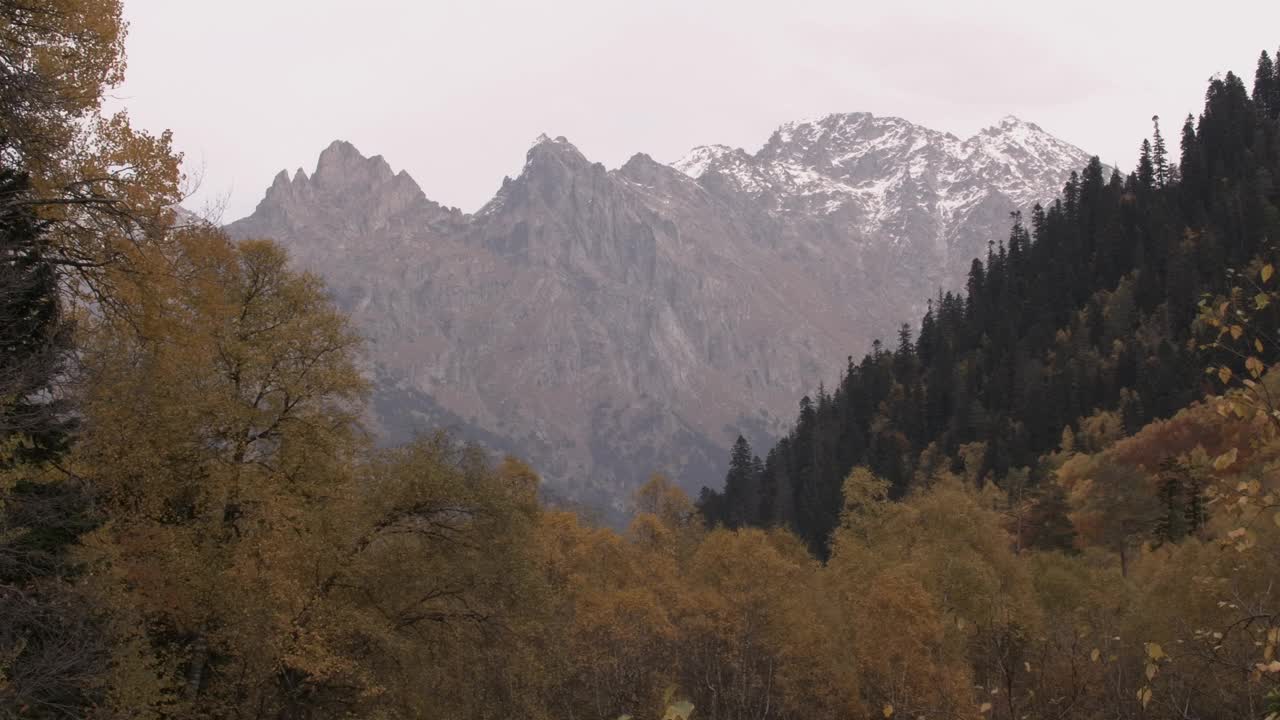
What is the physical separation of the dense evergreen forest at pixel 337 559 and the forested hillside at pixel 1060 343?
6032 centimetres

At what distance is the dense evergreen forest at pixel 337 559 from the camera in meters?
13.7

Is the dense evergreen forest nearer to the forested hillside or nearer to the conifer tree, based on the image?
the forested hillside

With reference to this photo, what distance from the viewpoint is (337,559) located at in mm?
25234

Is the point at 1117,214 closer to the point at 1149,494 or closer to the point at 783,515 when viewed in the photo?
the point at 783,515

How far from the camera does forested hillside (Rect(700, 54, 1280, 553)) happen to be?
4970 inches

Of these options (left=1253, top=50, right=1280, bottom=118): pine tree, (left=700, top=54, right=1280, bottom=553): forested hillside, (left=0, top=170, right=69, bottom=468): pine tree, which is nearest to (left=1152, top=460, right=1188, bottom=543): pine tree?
(left=700, top=54, right=1280, bottom=553): forested hillside

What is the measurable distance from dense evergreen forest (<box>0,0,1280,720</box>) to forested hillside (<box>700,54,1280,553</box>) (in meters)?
60.3

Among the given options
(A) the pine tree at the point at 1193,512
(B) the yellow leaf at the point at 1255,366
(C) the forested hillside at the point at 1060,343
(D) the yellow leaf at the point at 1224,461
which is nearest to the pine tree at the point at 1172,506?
(A) the pine tree at the point at 1193,512

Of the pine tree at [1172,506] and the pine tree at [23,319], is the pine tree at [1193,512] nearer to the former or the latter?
the pine tree at [1172,506]

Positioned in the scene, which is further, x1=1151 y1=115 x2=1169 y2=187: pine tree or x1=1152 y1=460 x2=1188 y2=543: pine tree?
x1=1151 y1=115 x2=1169 y2=187: pine tree

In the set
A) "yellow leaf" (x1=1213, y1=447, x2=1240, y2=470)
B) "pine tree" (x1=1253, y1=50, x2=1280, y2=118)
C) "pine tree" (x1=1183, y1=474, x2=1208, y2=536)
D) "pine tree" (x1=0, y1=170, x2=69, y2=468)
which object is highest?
"pine tree" (x1=1253, y1=50, x2=1280, y2=118)

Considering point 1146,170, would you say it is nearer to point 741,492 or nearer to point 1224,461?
point 741,492

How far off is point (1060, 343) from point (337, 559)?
13102 centimetres

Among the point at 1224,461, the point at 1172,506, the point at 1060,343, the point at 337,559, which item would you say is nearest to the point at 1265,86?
A: the point at 1060,343
